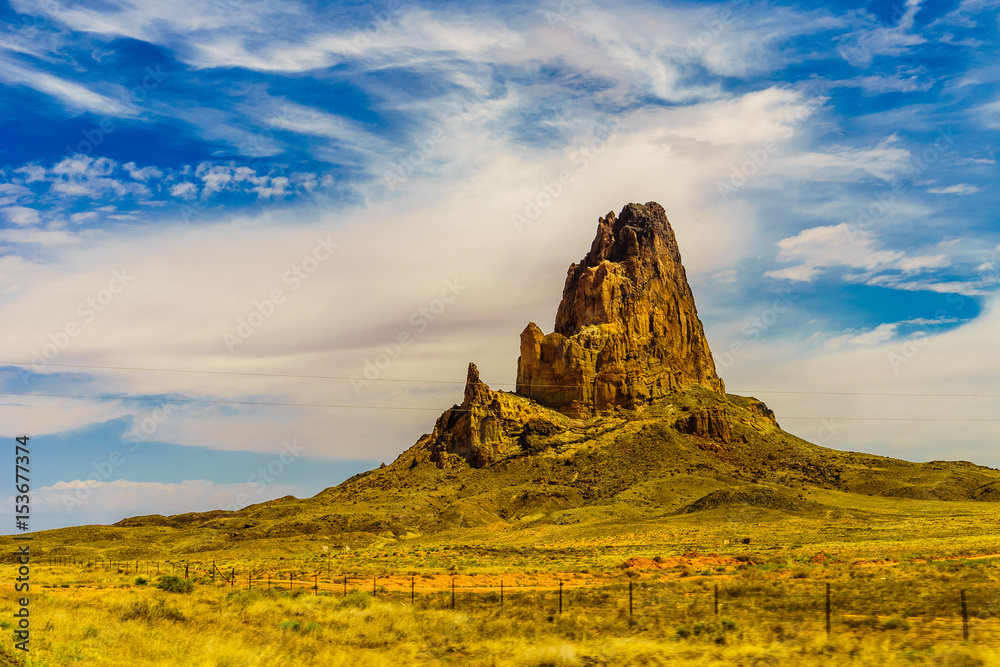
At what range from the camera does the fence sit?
23078 millimetres

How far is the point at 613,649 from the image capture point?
20.9m

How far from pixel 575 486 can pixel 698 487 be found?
22.1 meters

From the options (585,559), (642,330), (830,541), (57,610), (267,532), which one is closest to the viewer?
(57,610)

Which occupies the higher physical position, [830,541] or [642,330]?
[642,330]

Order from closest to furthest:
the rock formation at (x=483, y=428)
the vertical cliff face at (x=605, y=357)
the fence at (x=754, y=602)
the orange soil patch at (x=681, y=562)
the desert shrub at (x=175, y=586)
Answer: the fence at (x=754, y=602)
the desert shrub at (x=175, y=586)
the orange soil patch at (x=681, y=562)
the rock formation at (x=483, y=428)
the vertical cliff face at (x=605, y=357)

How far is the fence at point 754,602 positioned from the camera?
23078 mm

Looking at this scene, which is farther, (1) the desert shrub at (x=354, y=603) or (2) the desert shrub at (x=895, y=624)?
(1) the desert shrub at (x=354, y=603)

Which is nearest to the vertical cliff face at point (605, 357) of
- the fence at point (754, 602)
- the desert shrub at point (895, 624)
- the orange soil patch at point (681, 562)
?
the orange soil patch at point (681, 562)

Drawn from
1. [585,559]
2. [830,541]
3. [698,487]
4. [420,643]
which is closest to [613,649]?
[420,643]

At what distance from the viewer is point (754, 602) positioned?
28.8 m

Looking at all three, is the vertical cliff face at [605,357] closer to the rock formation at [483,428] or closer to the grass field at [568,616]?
the rock formation at [483,428]

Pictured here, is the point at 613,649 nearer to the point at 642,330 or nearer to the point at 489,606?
the point at 489,606

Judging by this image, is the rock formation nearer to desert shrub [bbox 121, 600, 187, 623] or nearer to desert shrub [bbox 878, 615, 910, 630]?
desert shrub [bbox 121, 600, 187, 623]

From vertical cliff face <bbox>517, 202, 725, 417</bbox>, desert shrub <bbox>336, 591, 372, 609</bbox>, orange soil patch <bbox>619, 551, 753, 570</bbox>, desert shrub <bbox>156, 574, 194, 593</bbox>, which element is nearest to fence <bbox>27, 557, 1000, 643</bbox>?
desert shrub <bbox>336, 591, 372, 609</bbox>
